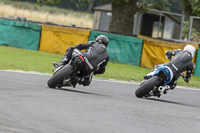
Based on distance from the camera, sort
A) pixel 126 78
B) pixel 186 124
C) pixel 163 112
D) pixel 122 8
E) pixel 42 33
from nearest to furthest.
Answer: pixel 186 124
pixel 163 112
pixel 126 78
pixel 42 33
pixel 122 8

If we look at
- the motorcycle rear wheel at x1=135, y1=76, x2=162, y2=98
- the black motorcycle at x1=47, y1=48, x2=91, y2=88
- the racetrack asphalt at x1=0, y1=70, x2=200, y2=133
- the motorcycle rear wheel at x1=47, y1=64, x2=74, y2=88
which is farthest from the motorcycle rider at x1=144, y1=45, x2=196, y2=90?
the motorcycle rear wheel at x1=47, y1=64, x2=74, y2=88

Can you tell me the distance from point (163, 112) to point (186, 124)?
114cm

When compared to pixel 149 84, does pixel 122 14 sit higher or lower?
higher

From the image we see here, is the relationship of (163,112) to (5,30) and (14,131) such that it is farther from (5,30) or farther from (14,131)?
(5,30)

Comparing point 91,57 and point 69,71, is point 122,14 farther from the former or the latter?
point 69,71

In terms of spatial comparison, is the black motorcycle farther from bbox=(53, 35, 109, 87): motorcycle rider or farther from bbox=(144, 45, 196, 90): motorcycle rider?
bbox=(144, 45, 196, 90): motorcycle rider

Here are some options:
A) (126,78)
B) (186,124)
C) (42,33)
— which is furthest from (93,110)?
(42,33)

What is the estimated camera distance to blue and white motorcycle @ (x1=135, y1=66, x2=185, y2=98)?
11.0 meters

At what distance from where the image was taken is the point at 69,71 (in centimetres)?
1030

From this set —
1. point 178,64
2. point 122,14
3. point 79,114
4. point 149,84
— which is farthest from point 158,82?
point 122,14

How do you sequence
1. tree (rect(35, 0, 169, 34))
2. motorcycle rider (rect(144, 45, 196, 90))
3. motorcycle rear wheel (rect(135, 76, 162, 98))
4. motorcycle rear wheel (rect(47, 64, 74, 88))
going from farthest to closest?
1. tree (rect(35, 0, 169, 34))
2. motorcycle rider (rect(144, 45, 196, 90))
3. motorcycle rear wheel (rect(135, 76, 162, 98))
4. motorcycle rear wheel (rect(47, 64, 74, 88))

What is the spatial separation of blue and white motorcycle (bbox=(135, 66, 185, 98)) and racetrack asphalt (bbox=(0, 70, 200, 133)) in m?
0.36

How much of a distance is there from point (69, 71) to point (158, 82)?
2153 millimetres

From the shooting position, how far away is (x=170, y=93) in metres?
14.6
